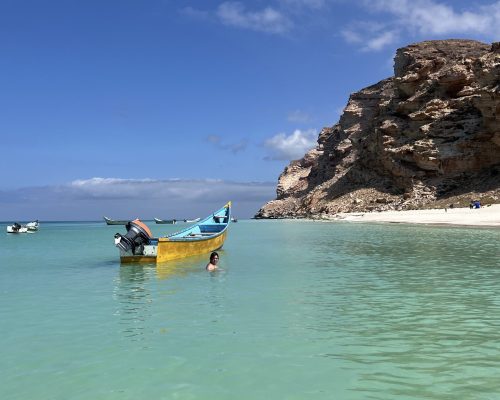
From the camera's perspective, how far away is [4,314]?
1187 cm

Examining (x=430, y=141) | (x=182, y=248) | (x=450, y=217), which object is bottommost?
(x=182, y=248)

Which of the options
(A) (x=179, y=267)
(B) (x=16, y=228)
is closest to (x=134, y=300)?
(A) (x=179, y=267)

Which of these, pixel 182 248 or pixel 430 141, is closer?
pixel 182 248

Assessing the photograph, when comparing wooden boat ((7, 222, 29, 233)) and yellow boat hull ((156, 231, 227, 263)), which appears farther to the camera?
wooden boat ((7, 222, 29, 233))

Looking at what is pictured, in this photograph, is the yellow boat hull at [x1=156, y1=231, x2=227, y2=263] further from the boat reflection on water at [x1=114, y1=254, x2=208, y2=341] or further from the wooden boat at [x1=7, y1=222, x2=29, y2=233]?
the wooden boat at [x1=7, y1=222, x2=29, y2=233]

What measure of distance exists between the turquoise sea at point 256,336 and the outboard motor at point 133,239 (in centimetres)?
384

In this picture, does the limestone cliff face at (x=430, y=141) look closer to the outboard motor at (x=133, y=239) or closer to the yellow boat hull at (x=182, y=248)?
the yellow boat hull at (x=182, y=248)

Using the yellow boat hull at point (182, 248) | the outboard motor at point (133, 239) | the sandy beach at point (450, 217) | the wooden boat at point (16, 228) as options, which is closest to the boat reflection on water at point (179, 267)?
the yellow boat hull at point (182, 248)

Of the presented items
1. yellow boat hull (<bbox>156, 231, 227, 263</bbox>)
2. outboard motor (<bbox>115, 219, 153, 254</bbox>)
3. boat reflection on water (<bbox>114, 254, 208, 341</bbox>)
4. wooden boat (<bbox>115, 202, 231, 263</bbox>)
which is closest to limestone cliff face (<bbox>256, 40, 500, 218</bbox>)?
yellow boat hull (<bbox>156, 231, 227, 263</bbox>)

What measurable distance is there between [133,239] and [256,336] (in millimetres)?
14058

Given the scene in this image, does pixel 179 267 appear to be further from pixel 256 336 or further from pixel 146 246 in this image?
pixel 256 336

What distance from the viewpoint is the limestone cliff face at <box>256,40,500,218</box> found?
249ft

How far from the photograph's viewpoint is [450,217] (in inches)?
2270

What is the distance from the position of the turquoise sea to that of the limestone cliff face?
200 feet
